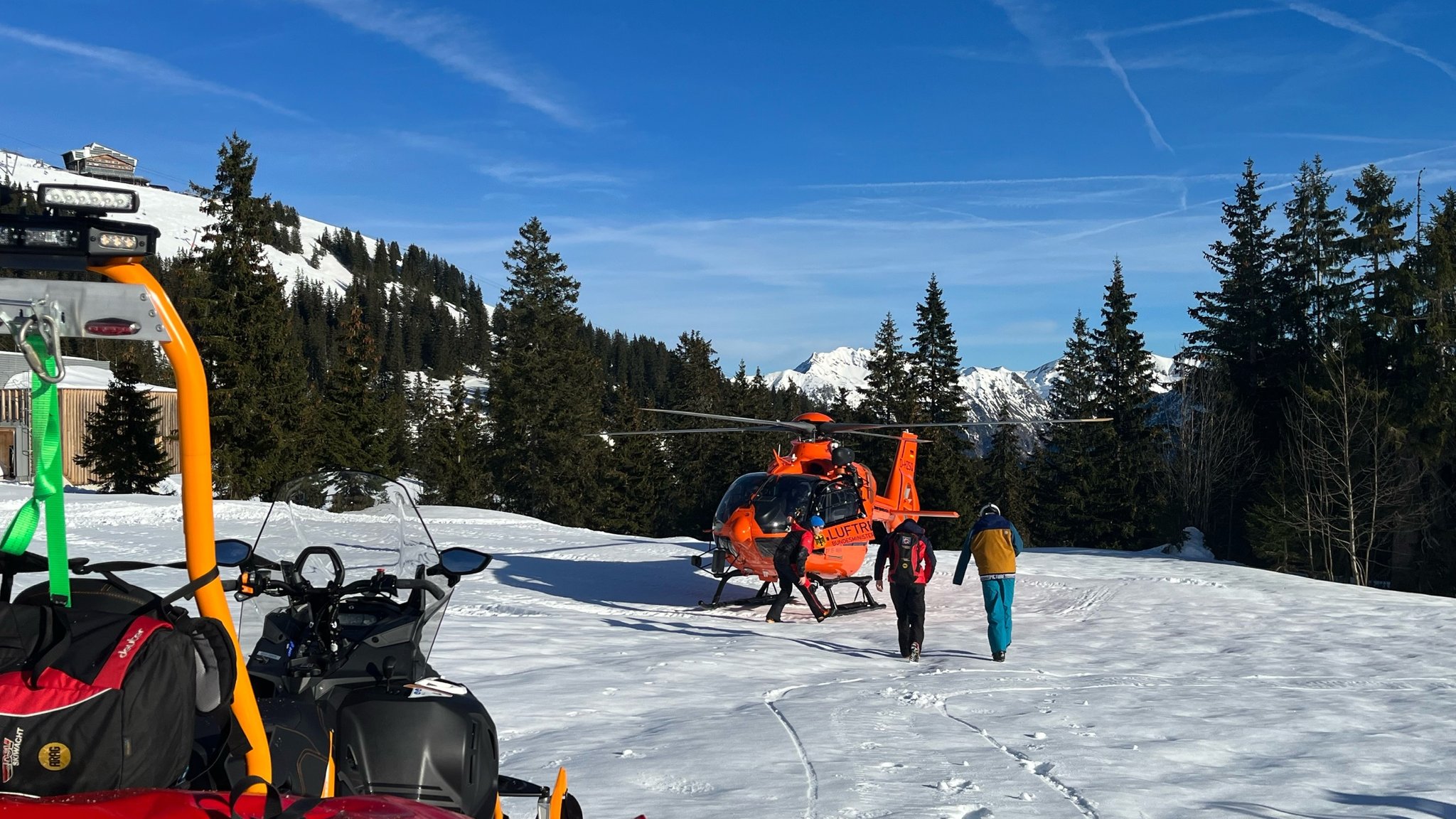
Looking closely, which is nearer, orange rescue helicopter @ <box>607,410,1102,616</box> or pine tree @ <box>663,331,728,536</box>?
orange rescue helicopter @ <box>607,410,1102,616</box>

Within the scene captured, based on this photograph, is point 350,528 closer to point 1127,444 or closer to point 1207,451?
point 1207,451

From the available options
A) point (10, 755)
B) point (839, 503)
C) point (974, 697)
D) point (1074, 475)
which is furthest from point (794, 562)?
point (1074, 475)

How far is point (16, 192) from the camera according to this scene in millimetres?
1974

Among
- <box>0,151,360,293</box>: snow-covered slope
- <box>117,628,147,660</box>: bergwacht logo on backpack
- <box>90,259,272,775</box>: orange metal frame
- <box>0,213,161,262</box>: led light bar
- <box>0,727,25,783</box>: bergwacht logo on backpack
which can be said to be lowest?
<box>0,727,25,783</box>: bergwacht logo on backpack

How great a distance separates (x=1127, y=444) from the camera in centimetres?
4412

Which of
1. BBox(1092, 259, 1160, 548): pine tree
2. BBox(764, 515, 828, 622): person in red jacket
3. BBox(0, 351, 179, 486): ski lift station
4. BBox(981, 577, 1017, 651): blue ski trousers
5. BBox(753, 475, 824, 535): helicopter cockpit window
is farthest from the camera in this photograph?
BBox(1092, 259, 1160, 548): pine tree

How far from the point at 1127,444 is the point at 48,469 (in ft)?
151

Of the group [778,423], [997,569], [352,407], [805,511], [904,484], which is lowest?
[997,569]

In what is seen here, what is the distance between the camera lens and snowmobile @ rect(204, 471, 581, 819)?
3.02 meters

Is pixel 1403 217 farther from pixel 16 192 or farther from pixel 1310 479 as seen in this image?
pixel 16 192

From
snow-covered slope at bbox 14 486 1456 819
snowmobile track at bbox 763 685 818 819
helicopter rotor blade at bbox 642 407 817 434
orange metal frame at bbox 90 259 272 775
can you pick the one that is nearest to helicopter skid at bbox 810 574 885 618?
snow-covered slope at bbox 14 486 1456 819

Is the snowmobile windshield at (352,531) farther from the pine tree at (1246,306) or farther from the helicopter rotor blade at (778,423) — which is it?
the pine tree at (1246,306)

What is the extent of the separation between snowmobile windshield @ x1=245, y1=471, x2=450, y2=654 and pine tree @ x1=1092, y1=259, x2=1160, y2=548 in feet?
142

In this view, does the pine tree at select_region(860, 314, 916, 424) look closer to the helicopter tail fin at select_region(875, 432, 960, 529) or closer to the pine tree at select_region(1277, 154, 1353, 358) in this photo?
the pine tree at select_region(1277, 154, 1353, 358)
